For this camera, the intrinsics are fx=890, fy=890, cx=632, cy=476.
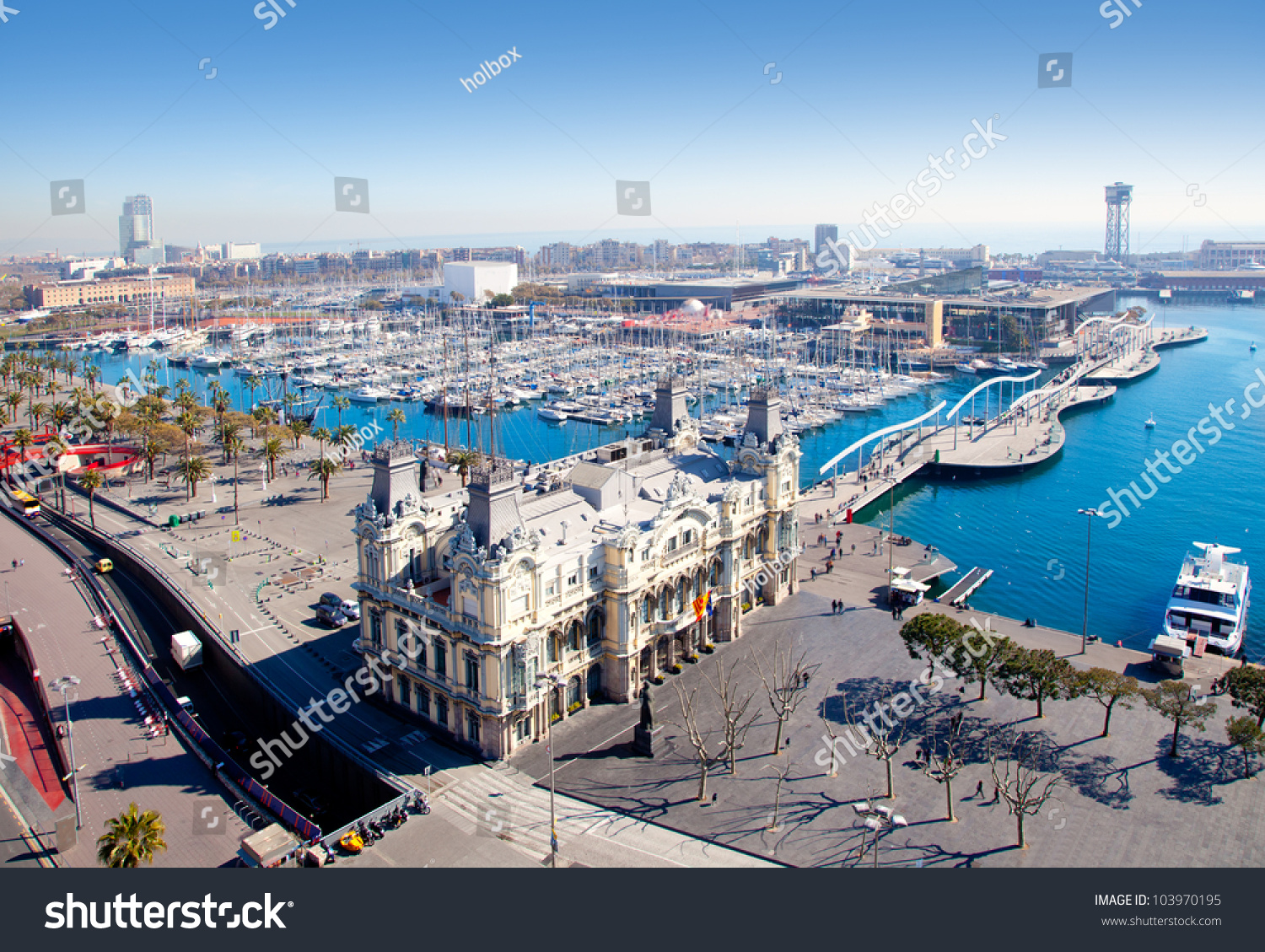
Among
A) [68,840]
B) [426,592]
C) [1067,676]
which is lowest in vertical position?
[68,840]

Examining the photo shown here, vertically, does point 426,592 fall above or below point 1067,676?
above

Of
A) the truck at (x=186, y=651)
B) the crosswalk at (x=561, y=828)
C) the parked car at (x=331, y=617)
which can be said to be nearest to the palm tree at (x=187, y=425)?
the truck at (x=186, y=651)

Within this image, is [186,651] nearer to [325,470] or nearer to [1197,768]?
[325,470]

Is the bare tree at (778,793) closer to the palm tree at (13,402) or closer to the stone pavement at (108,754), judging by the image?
the stone pavement at (108,754)

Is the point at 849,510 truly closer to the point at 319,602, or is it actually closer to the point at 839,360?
the point at 319,602

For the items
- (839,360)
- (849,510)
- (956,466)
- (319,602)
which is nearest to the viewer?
(319,602)

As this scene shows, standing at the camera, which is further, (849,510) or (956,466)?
(956,466)

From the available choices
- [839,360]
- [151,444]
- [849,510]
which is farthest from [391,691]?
[839,360]
